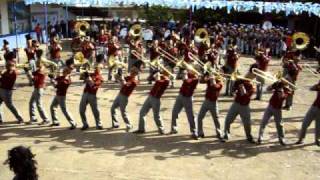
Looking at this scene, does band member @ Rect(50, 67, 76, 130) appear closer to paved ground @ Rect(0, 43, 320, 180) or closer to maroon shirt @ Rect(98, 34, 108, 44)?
paved ground @ Rect(0, 43, 320, 180)

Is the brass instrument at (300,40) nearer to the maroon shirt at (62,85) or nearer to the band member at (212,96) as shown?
the band member at (212,96)

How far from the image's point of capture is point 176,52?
18.6 metres

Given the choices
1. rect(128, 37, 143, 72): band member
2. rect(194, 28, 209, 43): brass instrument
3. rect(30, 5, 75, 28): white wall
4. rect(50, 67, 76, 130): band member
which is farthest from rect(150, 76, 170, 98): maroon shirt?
rect(30, 5, 75, 28): white wall

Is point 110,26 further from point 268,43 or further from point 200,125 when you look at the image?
point 200,125

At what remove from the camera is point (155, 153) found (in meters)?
11.1

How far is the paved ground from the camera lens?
1002 cm

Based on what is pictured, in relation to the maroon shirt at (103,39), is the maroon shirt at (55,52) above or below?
below

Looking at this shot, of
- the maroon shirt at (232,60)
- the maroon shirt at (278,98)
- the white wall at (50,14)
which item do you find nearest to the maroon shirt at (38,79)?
the maroon shirt at (278,98)

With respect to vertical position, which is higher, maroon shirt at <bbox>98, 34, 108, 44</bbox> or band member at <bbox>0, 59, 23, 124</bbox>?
maroon shirt at <bbox>98, 34, 108, 44</bbox>

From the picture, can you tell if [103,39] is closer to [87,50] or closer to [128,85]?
[87,50]

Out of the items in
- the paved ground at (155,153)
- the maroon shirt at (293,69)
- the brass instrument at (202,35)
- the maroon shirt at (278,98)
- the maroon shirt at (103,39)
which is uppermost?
the brass instrument at (202,35)

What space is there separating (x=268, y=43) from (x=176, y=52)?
1016 cm

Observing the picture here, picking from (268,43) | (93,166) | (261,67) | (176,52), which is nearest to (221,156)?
(93,166)

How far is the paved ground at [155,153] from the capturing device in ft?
32.9
